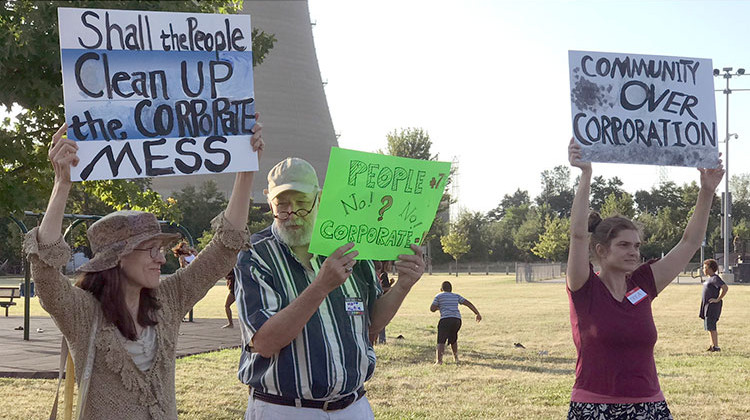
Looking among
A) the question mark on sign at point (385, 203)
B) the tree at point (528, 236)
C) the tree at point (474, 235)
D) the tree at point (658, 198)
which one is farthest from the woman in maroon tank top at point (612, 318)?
the tree at point (658, 198)

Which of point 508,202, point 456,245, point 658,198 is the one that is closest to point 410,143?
point 456,245

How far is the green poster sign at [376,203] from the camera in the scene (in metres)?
2.68

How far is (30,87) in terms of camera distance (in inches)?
290

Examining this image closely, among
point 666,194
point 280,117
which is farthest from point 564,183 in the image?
point 280,117

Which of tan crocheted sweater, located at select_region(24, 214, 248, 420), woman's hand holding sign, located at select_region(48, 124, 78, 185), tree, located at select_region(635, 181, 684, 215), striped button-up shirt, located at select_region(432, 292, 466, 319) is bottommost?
striped button-up shirt, located at select_region(432, 292, 466, 319)

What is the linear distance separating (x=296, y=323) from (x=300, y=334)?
0.16 meters

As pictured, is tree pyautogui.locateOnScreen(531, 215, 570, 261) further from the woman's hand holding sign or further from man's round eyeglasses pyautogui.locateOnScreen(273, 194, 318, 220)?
the woman's hand holding sign

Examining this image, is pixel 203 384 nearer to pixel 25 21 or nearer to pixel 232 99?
pixel 25 21

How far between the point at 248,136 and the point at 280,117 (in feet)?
220

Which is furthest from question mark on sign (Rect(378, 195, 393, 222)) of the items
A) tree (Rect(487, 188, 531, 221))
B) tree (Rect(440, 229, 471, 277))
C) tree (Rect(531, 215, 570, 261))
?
tree (Rect(487, 188, 531, 221))

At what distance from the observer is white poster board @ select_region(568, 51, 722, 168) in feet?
13.1

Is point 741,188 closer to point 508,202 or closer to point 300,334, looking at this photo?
point 508,202

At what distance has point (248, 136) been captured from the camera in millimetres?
3139

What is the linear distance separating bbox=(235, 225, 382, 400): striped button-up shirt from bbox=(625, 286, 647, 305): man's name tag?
1.56 m
